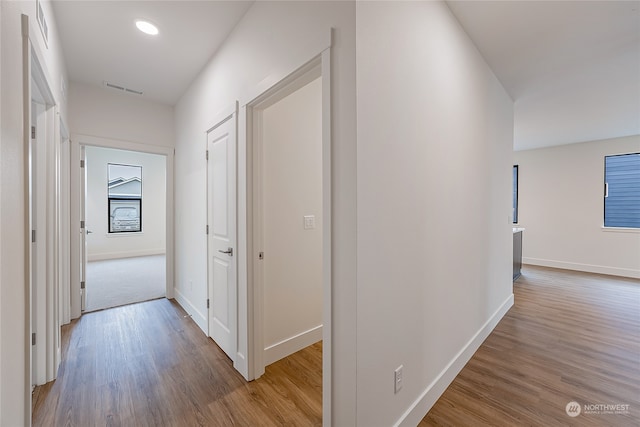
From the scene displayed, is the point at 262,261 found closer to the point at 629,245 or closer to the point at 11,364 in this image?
the point at 11,364

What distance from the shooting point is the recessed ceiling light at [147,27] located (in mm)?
2174

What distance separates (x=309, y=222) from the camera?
2.54 meters

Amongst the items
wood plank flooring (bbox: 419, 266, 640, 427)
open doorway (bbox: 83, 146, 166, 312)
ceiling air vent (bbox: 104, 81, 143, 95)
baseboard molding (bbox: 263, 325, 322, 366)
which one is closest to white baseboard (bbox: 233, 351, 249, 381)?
baseboard molding (bbox: 263, 325, 322, 366)

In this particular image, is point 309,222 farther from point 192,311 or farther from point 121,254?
point 121,254

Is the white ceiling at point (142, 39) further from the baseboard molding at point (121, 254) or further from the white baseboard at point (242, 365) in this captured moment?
the baseboard molding at point (121, 254)

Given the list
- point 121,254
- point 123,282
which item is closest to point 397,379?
point 123,282

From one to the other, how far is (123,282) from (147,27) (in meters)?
4.17

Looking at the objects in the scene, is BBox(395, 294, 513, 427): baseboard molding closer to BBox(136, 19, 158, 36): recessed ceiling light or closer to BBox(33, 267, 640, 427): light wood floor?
BBox(33, 267, 640, 427): light wood floor

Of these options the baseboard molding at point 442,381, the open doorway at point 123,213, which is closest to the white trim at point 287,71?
the baseboard molding at point 442,381

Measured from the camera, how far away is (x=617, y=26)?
207 cm

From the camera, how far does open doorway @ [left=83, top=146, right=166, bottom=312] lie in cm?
629

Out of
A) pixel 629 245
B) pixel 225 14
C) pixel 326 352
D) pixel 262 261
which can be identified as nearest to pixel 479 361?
pixel 326 352

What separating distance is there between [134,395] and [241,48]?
269 centimetres

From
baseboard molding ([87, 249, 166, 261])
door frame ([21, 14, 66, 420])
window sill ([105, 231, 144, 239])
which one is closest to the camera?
door frame ([21, 14, 66, 420])
